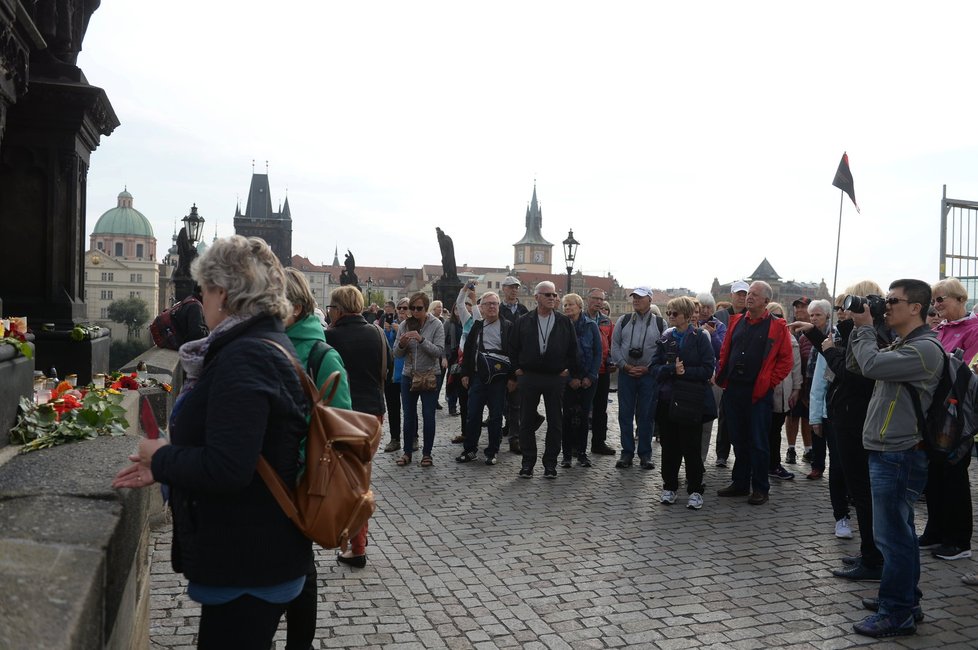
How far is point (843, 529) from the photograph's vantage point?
6676 millimetres

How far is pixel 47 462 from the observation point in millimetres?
3242

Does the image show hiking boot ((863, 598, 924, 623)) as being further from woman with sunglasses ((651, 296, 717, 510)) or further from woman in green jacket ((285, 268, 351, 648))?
woman in green jacket ((285, 268, 351, 648))

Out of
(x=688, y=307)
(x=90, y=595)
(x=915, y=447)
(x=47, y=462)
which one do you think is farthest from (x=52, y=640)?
(x=688, y=307)

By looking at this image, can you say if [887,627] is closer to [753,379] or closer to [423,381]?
[753,379]

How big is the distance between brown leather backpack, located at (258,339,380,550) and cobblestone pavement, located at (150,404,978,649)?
209 centimetres

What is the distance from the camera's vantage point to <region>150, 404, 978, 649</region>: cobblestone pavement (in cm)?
458

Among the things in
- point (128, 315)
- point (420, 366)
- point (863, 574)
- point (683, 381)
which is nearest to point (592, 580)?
point (863, 574)

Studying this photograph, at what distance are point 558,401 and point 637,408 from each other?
137 cm

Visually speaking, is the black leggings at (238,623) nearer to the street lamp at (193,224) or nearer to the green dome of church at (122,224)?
the street lamp at (193,224)

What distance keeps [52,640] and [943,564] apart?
237 inches

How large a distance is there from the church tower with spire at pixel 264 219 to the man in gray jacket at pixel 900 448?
130 metres

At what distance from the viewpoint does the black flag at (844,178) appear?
11.2m

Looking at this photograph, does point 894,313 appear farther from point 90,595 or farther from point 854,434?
point 90,595

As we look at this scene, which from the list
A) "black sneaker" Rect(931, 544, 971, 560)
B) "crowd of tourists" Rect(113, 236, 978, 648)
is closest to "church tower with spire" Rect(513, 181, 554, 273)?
"crowd of tourists" Rect(113, 236, 978, 648)
